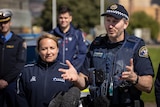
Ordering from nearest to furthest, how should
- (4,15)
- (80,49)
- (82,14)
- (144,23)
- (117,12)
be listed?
1. (117,12)
2. (4,15)
3. (80,49)
4. (82,14)
5. (144,23)

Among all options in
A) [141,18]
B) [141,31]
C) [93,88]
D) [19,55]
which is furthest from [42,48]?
[141,18]

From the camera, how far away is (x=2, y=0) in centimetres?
1802

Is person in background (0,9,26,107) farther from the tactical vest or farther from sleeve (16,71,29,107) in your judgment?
the tactical vest

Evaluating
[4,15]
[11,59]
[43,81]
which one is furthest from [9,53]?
[43,81]

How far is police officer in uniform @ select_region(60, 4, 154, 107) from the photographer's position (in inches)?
145

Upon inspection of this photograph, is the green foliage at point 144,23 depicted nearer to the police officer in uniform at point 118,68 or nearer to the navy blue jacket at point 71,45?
the navy blue jacket at point 71,45

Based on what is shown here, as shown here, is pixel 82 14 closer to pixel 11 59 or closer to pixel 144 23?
pixel 144 23

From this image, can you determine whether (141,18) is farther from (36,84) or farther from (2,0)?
(36,84)

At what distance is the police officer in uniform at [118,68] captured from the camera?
368cm

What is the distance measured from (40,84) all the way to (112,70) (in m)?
0.63

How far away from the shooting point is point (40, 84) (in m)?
3.81

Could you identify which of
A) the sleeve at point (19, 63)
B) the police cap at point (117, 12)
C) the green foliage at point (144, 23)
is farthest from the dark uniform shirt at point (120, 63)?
the green foliage at point (144, 23)

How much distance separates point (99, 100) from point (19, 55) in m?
1.82

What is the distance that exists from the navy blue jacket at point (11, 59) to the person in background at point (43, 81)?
118cm
